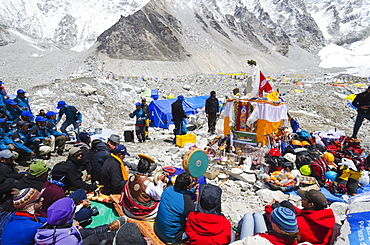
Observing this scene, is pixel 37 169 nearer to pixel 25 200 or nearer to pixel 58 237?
pixel 25 200

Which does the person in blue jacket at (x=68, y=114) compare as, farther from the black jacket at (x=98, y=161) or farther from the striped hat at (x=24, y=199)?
the striped hat at (x=24, y=199)

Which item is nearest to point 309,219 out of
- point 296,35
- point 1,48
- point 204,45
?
point 204,45

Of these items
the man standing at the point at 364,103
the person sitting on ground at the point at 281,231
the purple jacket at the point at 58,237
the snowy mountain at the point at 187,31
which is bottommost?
the purple jacket at the point at 58,237

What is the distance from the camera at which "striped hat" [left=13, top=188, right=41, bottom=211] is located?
253 cm

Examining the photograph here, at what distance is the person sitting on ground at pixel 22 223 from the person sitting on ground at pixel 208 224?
1629 millimetres

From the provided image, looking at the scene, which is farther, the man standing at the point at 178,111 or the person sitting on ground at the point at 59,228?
the man standing at the point at 178,111

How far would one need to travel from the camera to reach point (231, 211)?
4301mm

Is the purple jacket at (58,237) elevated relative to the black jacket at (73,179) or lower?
elevated

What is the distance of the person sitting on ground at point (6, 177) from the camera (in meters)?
3.55

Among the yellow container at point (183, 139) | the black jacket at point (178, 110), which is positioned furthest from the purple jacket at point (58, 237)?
the black jacket at point (178, 110)

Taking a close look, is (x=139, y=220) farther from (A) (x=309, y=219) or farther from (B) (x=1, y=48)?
(B) (x=1, y=48)

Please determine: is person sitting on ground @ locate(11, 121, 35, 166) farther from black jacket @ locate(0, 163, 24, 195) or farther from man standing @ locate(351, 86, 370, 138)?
man standing @ locate(351, 86, 370, 138)

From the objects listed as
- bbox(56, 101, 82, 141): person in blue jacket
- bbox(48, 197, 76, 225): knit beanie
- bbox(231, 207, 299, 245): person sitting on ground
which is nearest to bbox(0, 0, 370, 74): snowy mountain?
bbox(56, 101, 82, 141): person in blue jacket

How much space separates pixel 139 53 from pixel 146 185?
35.8 m
